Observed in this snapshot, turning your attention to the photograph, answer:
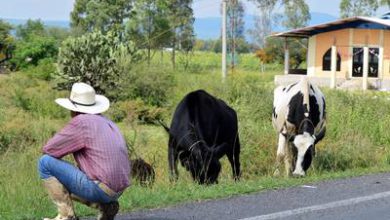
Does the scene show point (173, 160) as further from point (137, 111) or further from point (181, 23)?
point (181, 23)

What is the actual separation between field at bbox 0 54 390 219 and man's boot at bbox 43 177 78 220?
2.72ft

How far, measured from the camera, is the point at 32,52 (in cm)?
5528

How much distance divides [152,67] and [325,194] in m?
27.5

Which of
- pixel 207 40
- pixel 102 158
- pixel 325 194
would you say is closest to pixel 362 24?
pixel 325 194

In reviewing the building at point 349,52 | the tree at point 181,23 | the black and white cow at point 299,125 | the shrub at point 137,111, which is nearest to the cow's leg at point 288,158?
the black and white cow at point 299,125

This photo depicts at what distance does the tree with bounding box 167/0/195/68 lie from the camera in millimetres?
65938

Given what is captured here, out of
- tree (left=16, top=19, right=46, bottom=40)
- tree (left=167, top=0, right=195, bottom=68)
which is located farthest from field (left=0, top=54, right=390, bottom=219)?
tree (left=16, top=19, right=46, bottom=40)

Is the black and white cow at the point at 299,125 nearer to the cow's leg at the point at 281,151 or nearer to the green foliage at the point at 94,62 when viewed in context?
the cow's leg at the point at 281,151

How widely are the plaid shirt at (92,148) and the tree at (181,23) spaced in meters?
58.5

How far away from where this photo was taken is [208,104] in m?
11.6

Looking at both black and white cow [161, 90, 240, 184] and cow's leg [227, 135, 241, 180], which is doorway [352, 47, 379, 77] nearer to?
cow's leg [227, 135, 241, 180]

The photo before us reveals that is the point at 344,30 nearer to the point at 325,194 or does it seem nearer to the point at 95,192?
the point at 325,194

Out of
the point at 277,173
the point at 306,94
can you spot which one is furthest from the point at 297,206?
the point at 306,94

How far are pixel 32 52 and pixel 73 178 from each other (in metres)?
51.1
